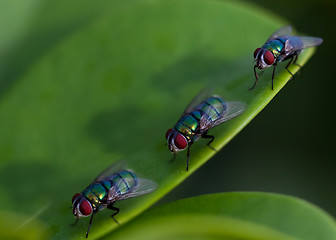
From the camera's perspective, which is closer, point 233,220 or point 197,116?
point 233,220

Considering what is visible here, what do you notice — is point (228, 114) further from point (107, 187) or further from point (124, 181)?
point (107, 187)

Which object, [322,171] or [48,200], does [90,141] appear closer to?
[48,200]

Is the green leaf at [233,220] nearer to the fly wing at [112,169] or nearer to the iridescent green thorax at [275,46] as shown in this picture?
the fly wing at [112,169]

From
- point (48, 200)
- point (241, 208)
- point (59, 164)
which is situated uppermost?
point (59, 164)

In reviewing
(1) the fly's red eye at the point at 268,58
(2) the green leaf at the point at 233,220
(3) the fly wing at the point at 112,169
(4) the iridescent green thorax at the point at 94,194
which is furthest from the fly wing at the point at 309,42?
(4) the iridescent green thorax at the point at 94,194

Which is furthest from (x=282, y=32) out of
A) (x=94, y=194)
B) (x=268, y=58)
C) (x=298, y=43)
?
(x=94, y=194)

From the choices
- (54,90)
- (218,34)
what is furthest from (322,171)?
(54,90)
